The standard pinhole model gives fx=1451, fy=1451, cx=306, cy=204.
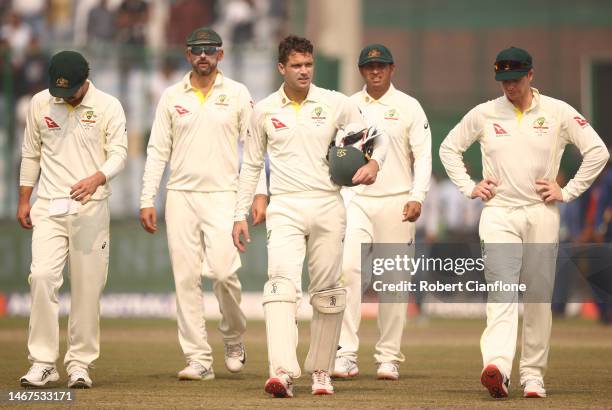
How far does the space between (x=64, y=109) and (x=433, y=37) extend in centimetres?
2424

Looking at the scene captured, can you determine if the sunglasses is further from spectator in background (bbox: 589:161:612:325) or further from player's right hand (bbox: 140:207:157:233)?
spectator in background (bbox: 589:161:612:325)

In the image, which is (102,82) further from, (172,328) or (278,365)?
(278,365)

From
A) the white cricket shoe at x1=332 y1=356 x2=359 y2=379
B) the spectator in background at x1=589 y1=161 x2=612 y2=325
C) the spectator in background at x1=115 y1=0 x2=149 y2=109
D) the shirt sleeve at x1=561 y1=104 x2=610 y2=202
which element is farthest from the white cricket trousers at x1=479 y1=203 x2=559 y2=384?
the spectator in background at x1=115 y1=0 x2=149 y2=109

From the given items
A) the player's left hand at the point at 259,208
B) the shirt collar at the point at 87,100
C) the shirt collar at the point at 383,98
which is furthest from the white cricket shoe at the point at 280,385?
the shirt collar at the point at 383,98

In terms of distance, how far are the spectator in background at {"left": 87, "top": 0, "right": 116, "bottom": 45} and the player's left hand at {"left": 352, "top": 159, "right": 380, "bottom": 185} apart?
580 inches

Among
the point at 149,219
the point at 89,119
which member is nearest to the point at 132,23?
the point at 149,219

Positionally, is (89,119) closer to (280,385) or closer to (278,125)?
(278,125)

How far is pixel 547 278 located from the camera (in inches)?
388

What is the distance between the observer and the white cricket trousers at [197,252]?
36.2 feet

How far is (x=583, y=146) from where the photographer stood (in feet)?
32.5

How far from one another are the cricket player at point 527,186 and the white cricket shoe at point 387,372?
4.75 feet

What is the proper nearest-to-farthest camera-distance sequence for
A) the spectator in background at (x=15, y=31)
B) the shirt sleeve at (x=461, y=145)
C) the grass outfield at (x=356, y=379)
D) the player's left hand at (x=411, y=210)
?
the grass outfield at (x=356, y=379) → the shirt sleeve at (x=461, y=145) → the player's left hand at (x=411, y=210) → the spectator in background at (x=15, y=31)

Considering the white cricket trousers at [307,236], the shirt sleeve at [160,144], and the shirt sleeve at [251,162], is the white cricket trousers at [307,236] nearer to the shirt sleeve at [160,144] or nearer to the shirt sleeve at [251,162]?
the shirt sleeve at [251,162]

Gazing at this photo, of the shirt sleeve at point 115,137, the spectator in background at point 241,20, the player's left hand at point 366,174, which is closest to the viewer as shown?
the player's left hand at point 366,174
